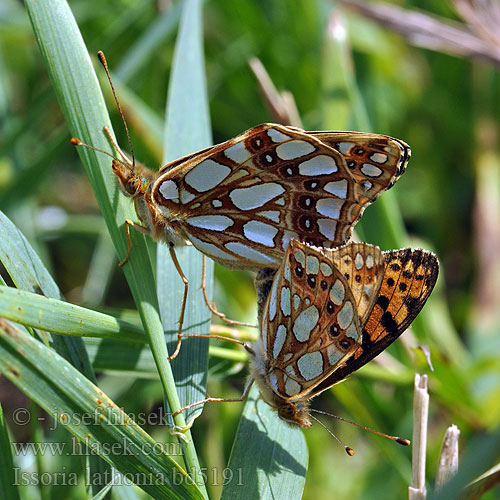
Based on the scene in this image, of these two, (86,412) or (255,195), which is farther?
(255,195)

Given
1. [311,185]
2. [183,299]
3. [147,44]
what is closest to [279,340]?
[183,299]

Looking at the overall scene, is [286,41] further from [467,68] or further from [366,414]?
[366,414]

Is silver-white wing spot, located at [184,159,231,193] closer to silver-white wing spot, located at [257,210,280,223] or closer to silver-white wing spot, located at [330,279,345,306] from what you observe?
silver-white wing spot, located at [257,210,280,223]

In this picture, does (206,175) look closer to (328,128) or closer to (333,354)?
(333,354)

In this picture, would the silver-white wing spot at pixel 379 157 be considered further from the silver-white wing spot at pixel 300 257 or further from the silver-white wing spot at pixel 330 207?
the silver-white wing spot at pixel 300 257

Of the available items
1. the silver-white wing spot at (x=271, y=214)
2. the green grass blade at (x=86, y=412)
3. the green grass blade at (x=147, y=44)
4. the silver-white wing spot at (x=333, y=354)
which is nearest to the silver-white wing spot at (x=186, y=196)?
the silver-white wing spot at (x=271, y=214)

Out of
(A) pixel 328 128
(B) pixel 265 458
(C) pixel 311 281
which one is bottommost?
(B) pixel 265 458

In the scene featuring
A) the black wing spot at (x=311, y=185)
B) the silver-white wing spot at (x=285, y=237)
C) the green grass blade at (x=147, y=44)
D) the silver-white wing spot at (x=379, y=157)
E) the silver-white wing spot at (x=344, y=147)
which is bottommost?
the silver-white wing spot at (x=285, y=237)
